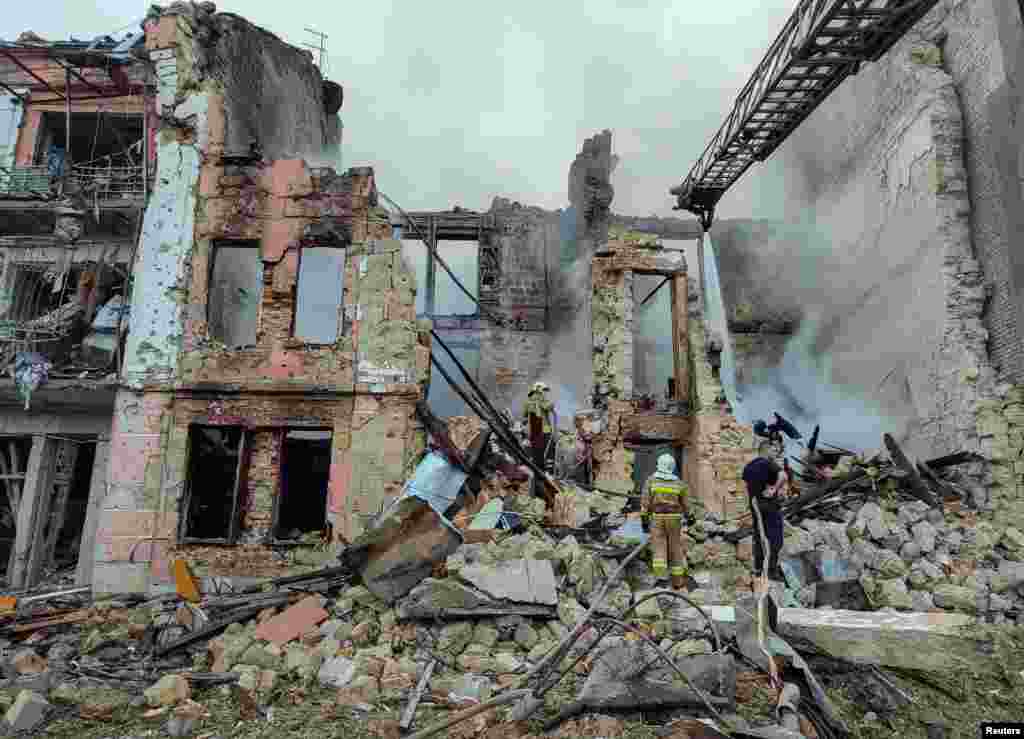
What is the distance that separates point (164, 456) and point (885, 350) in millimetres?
15025

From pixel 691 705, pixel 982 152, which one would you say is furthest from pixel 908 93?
pixel 691 705

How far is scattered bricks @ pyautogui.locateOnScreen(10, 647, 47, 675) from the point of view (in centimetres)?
691

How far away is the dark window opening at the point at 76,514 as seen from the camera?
12664mm

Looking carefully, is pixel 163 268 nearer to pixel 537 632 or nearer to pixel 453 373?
pixel 537 632

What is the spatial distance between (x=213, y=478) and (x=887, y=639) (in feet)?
33.2

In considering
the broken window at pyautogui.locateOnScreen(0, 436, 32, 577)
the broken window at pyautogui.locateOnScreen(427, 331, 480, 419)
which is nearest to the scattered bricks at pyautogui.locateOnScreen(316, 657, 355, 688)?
the broken window at pyautogui.locateOnScreen(0, 436, 32, 577)

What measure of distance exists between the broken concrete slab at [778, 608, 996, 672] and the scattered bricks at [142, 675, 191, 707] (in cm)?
566

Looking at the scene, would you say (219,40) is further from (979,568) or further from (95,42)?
(979,568)

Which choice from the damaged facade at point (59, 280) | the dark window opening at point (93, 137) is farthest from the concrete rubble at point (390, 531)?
the dark window opening at point (93, 137)

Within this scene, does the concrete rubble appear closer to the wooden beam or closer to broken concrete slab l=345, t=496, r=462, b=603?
broken concrete slab l=345, t=496, r=462, b=603

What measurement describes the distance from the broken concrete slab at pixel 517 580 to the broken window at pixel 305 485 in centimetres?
504

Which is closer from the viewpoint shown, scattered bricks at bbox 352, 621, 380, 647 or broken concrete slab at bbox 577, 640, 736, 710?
broken concrete slab at bbox 577, 640, 736, 710

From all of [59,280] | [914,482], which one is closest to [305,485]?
[59,280]

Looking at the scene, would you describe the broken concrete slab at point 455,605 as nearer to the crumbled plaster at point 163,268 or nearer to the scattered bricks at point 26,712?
the scattered bricks at point 26,712
